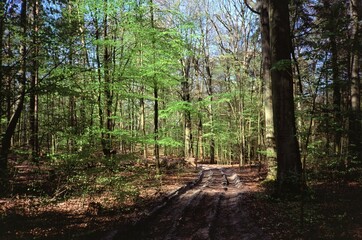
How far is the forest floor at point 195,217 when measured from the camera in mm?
6957

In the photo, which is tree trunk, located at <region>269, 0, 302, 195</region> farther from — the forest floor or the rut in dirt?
the rut in dirt

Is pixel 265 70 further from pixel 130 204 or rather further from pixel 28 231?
pixel 28 231

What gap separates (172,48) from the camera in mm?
15141

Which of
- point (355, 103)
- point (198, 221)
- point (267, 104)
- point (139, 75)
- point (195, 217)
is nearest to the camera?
point (198, 221)

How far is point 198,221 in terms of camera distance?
335 inches

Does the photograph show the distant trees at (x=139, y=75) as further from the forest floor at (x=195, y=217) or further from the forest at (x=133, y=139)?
the forest floor at (x=195, y=217)

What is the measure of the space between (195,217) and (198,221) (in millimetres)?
451

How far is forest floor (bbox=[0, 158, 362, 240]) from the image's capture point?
696 centimetres

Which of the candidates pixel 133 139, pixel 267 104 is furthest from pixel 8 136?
pixel 267 104

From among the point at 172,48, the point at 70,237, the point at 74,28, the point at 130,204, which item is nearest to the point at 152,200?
the point at 130,204

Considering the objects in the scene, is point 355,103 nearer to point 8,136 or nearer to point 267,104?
point 267,104

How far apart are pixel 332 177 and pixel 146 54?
1026 cm

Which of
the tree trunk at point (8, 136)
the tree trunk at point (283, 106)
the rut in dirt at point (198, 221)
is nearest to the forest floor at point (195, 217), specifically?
the rut in dirt at point (198, 221)

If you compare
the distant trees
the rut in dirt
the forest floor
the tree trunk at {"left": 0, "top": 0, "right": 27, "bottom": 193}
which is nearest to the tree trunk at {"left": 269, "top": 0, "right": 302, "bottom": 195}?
the distant trees
